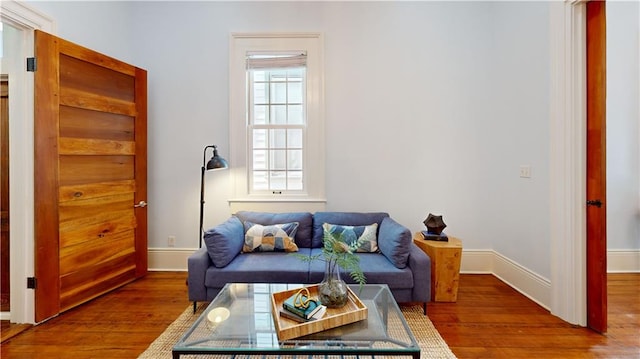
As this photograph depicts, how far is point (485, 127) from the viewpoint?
3377 mm

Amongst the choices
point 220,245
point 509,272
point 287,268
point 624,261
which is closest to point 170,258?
point 220,245

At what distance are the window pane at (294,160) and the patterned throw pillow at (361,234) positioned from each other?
Answer: 83 centimetres

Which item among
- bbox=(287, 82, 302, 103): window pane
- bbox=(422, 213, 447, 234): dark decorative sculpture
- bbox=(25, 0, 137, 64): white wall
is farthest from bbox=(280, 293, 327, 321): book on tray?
bbox=(25, 0, 137, 64): white wall

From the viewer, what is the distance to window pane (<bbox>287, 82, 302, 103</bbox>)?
3457 millimetres

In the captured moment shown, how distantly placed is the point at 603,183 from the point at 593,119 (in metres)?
0.47

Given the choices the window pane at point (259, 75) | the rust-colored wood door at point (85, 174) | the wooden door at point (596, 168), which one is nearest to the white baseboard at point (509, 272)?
the wooden door at point (596, 168)

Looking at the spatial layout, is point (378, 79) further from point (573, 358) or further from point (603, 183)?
point (573, 358)

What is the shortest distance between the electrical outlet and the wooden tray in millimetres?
2128

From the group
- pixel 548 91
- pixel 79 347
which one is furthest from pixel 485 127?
pixel 79 347

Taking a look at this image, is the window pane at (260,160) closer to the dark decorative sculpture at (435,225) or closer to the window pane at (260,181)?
the window pane at (260,181)

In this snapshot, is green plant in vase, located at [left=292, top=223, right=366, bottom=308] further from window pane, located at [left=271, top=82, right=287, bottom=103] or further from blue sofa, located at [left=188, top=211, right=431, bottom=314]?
window pane, located at [left=271, top=82, right=287, bottom=103]

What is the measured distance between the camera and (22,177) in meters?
2.34

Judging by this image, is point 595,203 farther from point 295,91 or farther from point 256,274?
point 295,91

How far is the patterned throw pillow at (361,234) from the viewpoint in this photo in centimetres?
284
